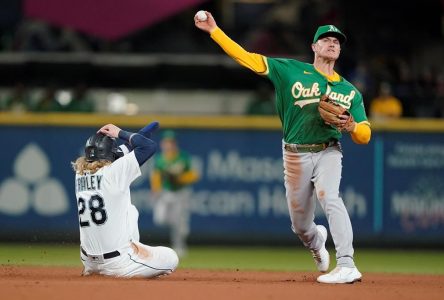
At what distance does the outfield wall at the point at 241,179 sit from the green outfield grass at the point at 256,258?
0.28 metres

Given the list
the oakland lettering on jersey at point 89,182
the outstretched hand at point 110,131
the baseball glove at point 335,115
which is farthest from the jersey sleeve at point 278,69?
the oakland lettering on jersey at point 89,182

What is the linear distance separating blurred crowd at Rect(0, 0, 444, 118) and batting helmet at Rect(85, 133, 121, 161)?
332 inches

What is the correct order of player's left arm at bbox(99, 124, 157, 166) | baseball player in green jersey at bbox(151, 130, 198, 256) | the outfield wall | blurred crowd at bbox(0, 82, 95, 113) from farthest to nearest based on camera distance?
blurred crowd at bbox(0, 82, 95, 113) < the outfield wall < baseball player in green jersey at bbox(151, 130, 198, 256) < player's left arm at bbox(99, 124, 157, 166)

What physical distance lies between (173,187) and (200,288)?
7.22 metres

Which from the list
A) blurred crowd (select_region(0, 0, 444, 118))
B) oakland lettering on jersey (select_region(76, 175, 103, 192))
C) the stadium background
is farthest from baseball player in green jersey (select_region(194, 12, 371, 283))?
blurred crowd (select_region(0, 0, 444, 118))

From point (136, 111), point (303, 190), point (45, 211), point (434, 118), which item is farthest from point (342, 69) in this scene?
point (303, 190)

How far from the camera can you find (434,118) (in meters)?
16.5

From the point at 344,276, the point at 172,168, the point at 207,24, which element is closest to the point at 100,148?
the point at 207,24

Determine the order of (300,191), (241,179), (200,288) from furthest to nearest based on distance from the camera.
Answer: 1. (241,179)
2. (300,191)
3. (200,288)

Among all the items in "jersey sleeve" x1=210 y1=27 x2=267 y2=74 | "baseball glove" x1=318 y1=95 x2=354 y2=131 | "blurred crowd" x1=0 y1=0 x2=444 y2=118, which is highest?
"blurred crowd" x1=0 y1=0 x2=444 y2=118

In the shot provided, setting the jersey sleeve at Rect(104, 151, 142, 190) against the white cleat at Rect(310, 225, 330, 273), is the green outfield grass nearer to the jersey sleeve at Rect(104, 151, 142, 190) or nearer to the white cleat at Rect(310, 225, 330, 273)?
the white cleat at Rect(310, 225, 330, 273)

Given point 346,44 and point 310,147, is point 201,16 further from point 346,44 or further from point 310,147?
point 346,44

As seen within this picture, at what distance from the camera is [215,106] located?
56.6ft

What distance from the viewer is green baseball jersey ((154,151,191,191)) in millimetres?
14656
